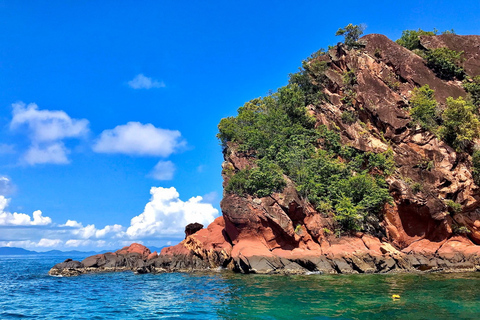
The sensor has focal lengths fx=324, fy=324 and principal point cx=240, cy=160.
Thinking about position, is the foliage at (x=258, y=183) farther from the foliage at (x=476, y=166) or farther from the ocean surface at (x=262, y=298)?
the foliage at (x=476, y=166)

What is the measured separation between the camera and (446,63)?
46.2m

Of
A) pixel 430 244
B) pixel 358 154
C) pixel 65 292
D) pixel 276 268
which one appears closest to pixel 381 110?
pixel 358 154

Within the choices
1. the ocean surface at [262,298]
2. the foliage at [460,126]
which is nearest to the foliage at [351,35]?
the foliage at [460,126]

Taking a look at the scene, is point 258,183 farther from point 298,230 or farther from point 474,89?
point 474,89

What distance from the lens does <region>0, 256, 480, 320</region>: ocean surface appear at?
50.1ft

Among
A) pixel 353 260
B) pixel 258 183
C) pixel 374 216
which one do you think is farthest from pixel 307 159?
pixel 353 260

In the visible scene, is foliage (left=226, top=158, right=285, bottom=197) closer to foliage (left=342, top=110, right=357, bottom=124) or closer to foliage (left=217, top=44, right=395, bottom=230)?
foliage (left=217, top=44, right=395, bottom=230)

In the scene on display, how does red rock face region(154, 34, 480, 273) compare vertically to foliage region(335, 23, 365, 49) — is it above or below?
below

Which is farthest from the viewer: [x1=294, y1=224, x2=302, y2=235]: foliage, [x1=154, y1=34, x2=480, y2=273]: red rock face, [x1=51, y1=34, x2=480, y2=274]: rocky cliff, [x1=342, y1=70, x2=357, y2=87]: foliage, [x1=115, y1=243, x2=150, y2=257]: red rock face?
[x1=342, y1=70, x2=357, y2=87]: foliage

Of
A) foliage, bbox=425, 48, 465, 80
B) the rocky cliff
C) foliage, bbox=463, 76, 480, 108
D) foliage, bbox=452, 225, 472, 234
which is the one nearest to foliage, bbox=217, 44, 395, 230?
the rocky cliff

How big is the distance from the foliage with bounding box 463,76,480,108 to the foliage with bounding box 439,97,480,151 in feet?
19.9

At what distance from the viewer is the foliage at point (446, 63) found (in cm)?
4610

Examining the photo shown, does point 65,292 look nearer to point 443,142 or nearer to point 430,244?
point 430,244

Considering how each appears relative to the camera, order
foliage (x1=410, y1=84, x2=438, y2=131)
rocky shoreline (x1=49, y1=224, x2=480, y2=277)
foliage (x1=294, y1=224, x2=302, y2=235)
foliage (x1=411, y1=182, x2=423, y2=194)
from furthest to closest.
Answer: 1. foliage (x1=410, y1=84, x2=438, y2=131)
2. foliage (x1=411, y1=182, x2=423, y2=194)
3. foliage (x1=294, y1=224, x2=302, y2=235)
4. rocky shoreline (x1=49, y1=224, x2=480, y2=277)
